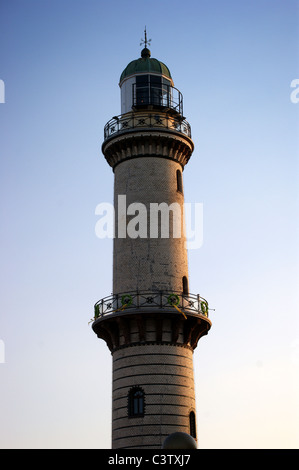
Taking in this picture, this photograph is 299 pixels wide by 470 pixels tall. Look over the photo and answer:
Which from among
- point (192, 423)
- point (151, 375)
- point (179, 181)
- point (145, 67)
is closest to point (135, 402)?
point (151, 375)

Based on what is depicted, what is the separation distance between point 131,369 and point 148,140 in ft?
48.2

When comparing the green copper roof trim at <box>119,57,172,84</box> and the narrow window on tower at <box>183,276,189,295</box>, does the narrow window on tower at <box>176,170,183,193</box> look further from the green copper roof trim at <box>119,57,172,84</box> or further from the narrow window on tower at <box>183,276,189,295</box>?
the green copper roof trim at <box>119,57,172,84</box>

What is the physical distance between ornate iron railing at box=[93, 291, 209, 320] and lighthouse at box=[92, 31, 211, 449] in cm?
6

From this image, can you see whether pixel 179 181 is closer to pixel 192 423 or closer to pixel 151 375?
pixel 151 375

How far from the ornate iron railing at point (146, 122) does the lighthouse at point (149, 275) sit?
66 millimetres

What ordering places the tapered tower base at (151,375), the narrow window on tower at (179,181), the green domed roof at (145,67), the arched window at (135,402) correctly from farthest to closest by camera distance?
1. the green domed roof at (145,67)
2. the narrow window on tower at (179,181)
3. the arched window at (135,402)
4. the tapered tower base at (151,375)

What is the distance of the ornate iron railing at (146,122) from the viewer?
49394 millimetres

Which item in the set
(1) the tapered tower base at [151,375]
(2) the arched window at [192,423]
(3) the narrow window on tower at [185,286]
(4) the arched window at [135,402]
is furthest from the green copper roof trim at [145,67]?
(2) the arched window at [192,423]

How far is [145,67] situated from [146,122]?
13.8 feet

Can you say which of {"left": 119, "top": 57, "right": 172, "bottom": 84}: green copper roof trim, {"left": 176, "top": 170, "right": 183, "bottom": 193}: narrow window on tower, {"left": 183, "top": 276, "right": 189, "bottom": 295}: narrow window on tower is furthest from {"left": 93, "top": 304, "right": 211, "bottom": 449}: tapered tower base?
{"left": 119, "top": 57, "right": 172, "bottom": 84}: green copper roof trim

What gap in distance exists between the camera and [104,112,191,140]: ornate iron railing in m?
49.4

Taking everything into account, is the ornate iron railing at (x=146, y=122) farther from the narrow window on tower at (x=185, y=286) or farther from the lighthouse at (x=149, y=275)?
the narrow window on tower at (x=185, y=286)
